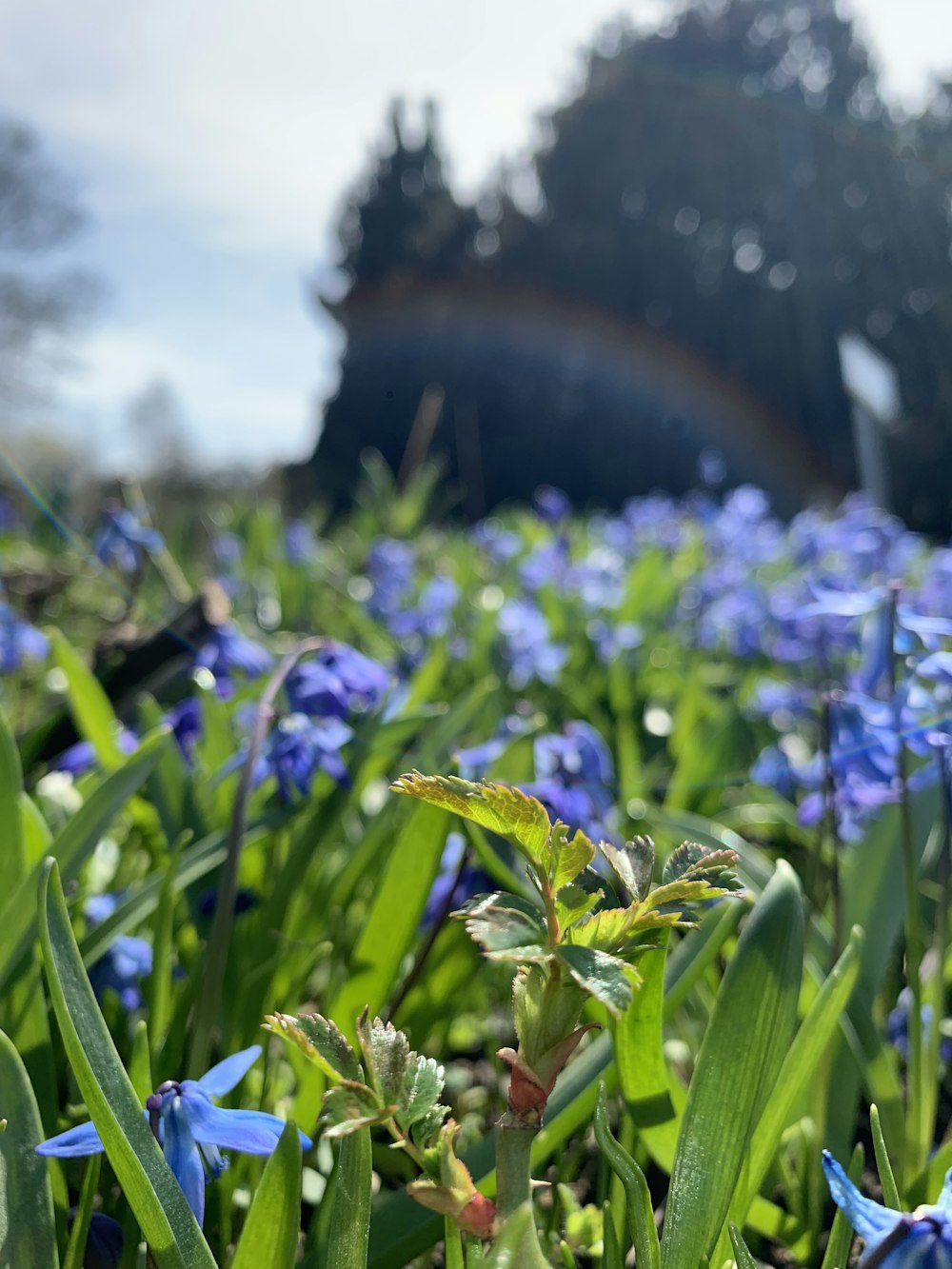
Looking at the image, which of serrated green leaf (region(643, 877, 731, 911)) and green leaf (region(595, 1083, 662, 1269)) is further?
green leaf (region(595, 1083, 662, 1269))

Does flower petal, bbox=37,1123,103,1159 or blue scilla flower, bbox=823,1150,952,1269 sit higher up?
blue scilla flower, bbox=823,1150,952,1269

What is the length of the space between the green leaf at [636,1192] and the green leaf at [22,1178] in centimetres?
38

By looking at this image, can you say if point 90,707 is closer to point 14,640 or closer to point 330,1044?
point 14,640

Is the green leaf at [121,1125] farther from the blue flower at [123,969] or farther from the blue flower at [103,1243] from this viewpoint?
the blue flower at [123,969]

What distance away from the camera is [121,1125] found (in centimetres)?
67

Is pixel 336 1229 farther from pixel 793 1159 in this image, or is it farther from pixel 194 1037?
pixel 793 1159

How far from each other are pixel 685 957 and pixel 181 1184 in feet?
1.68

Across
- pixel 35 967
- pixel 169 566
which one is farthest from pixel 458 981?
pixel 169 566

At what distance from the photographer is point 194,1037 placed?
0.95 meters

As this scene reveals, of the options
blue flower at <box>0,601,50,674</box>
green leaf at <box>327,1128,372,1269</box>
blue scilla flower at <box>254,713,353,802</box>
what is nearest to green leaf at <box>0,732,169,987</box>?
blue scilla flower at <box>254,713,353,802</box>

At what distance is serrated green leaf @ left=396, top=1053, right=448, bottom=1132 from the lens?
0.56 meters

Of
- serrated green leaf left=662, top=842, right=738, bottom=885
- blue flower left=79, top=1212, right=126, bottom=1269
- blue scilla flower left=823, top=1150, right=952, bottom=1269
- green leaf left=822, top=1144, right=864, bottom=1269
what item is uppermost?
serrated green leaf left=662, top=842, right=738, bottom=885

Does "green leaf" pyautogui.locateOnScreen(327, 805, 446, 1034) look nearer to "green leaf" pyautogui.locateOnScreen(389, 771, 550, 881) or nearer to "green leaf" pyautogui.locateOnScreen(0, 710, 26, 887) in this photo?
"green leaf" pyautogui.locateOnScreen(0, 710, 26, 887)

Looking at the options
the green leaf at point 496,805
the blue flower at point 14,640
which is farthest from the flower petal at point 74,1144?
the blue flower at point 14,640
